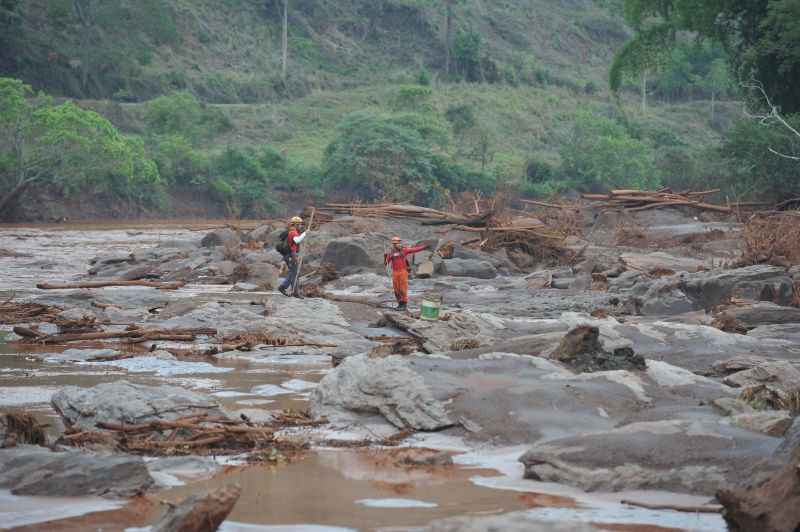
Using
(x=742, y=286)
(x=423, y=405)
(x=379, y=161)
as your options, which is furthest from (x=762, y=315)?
(x=379, y=161)

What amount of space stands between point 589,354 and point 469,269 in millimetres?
13248

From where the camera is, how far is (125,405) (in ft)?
26.1

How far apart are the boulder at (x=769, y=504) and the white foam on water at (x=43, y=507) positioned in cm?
322

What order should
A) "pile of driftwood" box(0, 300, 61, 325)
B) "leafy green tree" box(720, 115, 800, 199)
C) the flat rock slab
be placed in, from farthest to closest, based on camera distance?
"leafy green tree" box(720, 115, 800, 199)
the flat rock slab
"pile of driftwood" box(0, 300, 61, 325)

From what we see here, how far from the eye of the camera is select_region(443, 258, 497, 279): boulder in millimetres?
23156

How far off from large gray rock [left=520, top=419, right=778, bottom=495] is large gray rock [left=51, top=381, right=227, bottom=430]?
8.47 feet

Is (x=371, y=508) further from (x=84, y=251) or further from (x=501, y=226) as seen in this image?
(x=84, y=251)

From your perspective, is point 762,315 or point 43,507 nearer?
point 43,507

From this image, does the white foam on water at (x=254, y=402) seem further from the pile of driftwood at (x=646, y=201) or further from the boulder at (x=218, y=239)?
the pile of driftwood at (x=646, y=201)

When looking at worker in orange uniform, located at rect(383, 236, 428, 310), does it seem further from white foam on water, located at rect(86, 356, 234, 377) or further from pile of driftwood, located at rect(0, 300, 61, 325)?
white foam on water, located at rect(86, 356, 234, 377)

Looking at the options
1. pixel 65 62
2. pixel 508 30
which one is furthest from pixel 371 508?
pixel 508 30

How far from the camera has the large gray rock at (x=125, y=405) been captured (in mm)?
7859

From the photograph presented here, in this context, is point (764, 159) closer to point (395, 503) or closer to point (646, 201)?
point (646, 201)

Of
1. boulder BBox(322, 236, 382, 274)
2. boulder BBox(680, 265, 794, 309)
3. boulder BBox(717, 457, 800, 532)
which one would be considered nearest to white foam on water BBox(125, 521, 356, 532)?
boulder BBox(717, 457, 800, 532)
